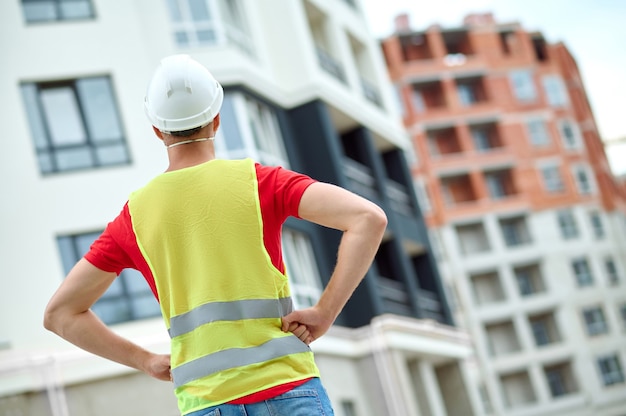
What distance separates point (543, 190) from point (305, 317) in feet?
186

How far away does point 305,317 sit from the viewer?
Answer: 2.62 metres

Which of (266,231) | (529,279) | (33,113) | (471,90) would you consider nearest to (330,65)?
(33,113)

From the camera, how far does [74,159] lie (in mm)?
20406

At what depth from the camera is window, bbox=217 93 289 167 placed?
21688 mm

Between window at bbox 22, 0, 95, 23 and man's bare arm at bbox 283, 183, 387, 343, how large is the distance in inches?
753

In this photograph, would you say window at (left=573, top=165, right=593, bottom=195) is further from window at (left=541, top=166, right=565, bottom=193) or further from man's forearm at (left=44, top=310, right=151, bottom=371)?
man's forearm at (left=44, top=310, right=151, bottom=371)

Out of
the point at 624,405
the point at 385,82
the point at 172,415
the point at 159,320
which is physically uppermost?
the point at 385,82

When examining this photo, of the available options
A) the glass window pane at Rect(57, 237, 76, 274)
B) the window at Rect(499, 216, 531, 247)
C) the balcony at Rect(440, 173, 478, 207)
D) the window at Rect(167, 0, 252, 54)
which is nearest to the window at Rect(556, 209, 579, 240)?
the window at Rect(499, 216, 531, 247)

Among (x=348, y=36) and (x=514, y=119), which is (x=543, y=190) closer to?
(x=514, y=119)

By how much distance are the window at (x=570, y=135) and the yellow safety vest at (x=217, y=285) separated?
59.7 metres

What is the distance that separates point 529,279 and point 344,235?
55858 millimetres

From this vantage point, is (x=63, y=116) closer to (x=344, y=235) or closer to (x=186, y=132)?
(x=186, y=132)

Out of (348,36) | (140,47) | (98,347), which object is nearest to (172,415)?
(140,47)

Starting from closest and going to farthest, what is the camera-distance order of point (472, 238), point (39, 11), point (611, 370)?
1. point (39, 11)
2. point (472, 238)
3. point (611, 370)
